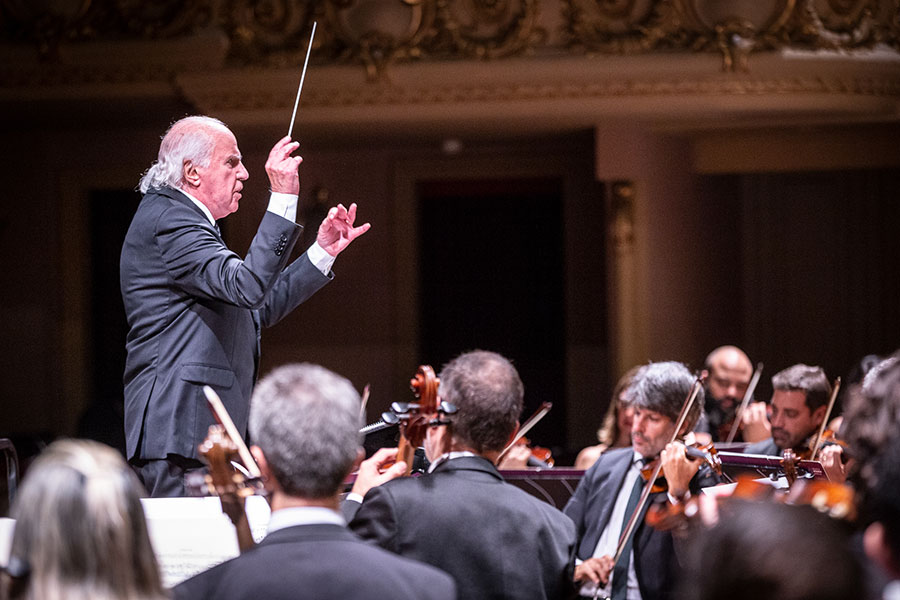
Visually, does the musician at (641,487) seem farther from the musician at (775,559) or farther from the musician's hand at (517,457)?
the musician at (775,559)

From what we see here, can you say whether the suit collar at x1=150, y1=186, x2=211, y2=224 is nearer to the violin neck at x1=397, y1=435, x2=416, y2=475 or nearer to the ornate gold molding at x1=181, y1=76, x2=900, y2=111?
the violin neck at x1=397, y1=435, x2=416, y2=475

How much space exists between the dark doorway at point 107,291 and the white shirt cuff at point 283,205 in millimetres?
5041

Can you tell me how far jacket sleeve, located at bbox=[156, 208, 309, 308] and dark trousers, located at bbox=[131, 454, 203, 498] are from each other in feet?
1.20

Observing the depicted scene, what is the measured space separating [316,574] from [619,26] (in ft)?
15.9

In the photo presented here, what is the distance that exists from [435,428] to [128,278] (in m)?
0.80

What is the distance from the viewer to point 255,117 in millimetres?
6129

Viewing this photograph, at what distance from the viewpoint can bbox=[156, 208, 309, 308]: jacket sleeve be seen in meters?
2.48

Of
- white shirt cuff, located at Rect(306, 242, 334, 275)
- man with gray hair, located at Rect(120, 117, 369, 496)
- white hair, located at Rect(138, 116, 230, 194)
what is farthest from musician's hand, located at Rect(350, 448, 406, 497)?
white hair, located at Rect(138, 116, 230, 194)

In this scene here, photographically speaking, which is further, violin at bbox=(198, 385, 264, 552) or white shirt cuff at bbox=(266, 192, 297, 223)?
white shirt cuff at bbox=(266, 192, 297, 223)

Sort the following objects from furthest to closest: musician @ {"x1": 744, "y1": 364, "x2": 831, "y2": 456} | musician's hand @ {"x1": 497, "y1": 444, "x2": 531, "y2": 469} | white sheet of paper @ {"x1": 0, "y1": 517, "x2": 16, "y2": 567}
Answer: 1. musician's hand @ {"x1": 497, "y1": 444, "x2": 531, "y2": 469}
2. musician @ {"x1": 744, "y1": 364, "x2": 831, "y2": 456}
3. white sheet of paper @ {"x1": 0, "y1": 517, "x2": 16, "y2": 567}

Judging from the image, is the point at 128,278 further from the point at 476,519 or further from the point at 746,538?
the point at 746,538

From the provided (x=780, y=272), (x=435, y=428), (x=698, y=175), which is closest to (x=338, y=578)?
(x=435, y=428)

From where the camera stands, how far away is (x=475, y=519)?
2.23 m

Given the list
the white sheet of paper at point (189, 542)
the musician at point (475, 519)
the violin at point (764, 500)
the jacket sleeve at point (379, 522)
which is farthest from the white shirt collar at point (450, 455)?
the violin at point (764, 500)
